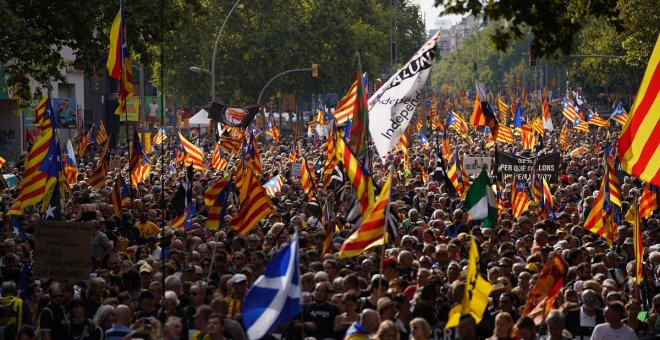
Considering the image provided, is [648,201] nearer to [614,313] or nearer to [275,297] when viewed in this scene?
[614,313]

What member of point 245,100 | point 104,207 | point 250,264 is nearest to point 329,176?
point 104,207

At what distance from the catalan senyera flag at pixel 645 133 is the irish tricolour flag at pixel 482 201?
465 cm

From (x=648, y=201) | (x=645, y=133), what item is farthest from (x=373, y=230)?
(x=648, y=201)

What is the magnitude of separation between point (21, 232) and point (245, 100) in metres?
55.7

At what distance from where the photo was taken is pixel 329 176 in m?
22.2

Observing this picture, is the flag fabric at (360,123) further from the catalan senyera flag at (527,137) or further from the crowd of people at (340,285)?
the catalan senyera flag at (527,137)

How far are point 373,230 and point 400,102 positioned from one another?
588 centimetres

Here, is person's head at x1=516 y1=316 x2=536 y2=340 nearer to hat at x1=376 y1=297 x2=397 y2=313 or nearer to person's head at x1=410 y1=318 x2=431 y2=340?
person's head at x1=410 y1=318 x2=431 y2=340

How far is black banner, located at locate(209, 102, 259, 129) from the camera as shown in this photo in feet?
111

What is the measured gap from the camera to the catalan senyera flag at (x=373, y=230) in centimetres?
1231

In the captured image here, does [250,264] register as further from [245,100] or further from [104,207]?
[245,100]

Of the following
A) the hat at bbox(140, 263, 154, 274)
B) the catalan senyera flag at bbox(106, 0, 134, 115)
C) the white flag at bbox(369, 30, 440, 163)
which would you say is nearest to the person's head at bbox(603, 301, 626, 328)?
the hat at bbox(140, 263, 154, 274)

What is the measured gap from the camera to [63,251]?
1362 cm

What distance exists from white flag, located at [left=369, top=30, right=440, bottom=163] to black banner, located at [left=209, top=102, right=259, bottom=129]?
15.2m
